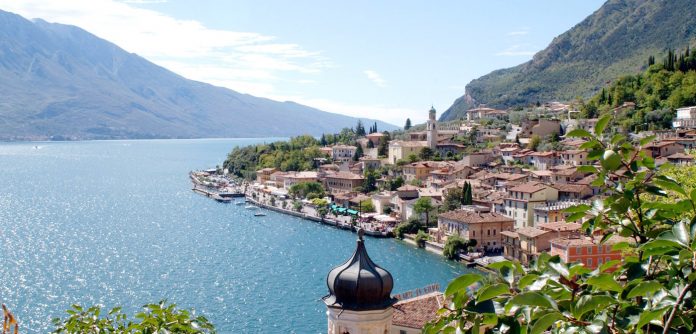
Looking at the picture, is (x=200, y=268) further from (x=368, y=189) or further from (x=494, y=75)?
(x=494, y=75)

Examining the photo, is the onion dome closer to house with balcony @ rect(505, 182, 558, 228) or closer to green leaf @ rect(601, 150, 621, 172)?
green leaf @ rect(601, 150, 621, 172)

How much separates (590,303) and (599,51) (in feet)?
368

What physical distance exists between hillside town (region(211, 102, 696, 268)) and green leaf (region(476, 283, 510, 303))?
16051 mm

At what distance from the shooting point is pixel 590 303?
5.65 feet

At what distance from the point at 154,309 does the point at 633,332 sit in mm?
3277

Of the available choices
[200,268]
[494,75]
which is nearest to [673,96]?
[200,268]

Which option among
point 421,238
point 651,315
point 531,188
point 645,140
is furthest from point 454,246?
point 651,315

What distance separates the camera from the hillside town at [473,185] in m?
33.0

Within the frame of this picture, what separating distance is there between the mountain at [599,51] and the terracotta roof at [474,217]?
61734 millimetres

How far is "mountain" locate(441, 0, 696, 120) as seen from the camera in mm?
93125

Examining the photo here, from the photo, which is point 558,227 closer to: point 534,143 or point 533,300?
point 534,143

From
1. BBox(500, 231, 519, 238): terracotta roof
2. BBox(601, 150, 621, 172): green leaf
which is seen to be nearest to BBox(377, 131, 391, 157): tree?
BBox(500, 231, 519, 238): terracotta roof

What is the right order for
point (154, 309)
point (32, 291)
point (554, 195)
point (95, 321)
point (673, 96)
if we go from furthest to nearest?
point (673, 96) → point (554, 195) → point (32, 291) → point (95, 321) → point (154, 309)

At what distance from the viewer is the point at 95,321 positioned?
521 centimetres
